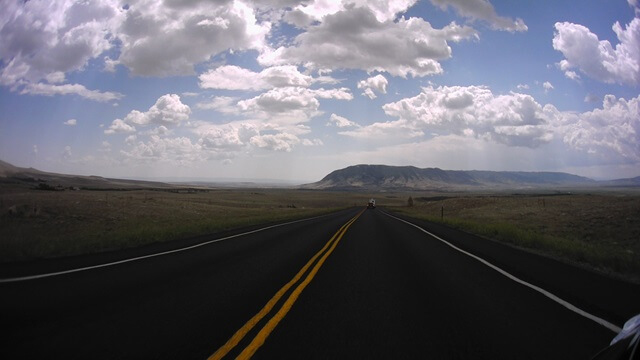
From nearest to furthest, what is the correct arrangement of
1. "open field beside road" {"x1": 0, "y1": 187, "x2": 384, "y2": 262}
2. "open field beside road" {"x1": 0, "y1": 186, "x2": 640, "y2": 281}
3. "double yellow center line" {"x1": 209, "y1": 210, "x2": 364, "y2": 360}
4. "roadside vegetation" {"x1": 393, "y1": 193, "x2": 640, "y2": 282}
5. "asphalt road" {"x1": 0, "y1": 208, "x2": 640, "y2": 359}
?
"double yellow center line" {"x1": 209, "y1": 210, "x2": 364, "y2": 360}, "asphalt road" {"x1": 0, "y1": 208, "x2": 640, "y2": 359}, "roadside vegetation" {"x1": 393, "y1": 193, "x2": 640, "y2": 282}, "open field beside road" {"x1": 0, "y1": 186, "x2": 640, "y2": 281}, "open field beside road" {"x1": 0, "y1": 187, "x2": 384, "y2": 262}

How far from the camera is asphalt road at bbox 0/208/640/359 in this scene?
445cm

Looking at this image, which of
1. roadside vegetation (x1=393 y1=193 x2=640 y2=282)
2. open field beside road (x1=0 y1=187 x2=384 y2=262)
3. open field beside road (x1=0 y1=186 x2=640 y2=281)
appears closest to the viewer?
roadside vegetation (x1=393 y1=193 x2=640 y2=282)

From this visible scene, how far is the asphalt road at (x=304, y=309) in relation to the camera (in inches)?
175

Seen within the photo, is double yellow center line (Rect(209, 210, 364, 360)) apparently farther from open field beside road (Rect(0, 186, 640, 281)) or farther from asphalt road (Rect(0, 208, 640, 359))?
open field beside road (Rect(0, 186, 640, 281))

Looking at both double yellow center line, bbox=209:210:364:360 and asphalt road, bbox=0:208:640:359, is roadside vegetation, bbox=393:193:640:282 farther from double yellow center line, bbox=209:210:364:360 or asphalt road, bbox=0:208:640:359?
double yellow center line, bbox=209:210:364:360

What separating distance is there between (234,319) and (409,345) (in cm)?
226

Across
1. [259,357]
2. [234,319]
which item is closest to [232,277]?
[234,319]

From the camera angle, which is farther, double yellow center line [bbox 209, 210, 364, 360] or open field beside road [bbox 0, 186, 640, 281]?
open field beside road [bbox 0, 186, 640, 281]

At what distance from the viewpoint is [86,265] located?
9.27 m

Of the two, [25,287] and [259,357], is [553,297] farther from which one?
[25,287]

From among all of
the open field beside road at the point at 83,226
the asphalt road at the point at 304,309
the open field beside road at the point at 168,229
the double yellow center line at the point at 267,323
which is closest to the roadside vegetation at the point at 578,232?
the open field beside road at the point at 168,229

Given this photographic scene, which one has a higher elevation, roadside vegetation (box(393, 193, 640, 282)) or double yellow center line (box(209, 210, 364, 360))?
double yellow center line (box(209, 210, 364, 360))

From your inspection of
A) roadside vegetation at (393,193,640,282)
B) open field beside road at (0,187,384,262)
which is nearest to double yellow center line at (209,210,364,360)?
open field beside road at (0,187,384,262)

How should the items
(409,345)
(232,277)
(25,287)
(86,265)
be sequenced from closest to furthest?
(409,345)
(25,287)
(232,277)
(86,265)
